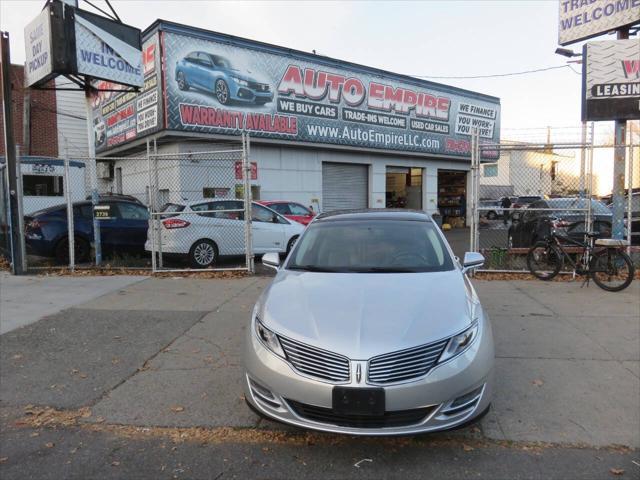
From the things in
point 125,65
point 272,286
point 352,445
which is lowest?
point 352,445

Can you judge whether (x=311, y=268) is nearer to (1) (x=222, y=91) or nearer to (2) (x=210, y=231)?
→ (2) (x=210, y=231)

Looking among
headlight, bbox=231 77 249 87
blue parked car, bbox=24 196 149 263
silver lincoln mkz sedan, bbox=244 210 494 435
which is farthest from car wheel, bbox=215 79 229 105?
silver lincoln mkz sedan, bbox=244 210 494 435

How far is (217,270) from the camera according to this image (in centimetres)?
988

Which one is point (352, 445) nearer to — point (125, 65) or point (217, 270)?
point (217, 270)

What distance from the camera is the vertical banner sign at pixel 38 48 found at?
31.2 ft

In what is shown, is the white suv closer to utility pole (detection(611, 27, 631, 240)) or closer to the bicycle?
the bicycle

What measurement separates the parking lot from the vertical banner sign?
572cm

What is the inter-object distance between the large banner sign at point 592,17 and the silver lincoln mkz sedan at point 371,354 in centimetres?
867

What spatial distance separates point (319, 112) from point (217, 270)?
376 inches

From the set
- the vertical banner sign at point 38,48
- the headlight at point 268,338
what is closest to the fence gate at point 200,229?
the vertical banner sign at point 38,48

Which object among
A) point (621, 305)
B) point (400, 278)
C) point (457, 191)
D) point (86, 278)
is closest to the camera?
point (400, 278)

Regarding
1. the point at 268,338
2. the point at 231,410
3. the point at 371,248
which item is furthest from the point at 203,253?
the point at 268,338

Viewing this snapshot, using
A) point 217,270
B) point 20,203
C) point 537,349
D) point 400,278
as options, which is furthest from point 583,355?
point 20,203

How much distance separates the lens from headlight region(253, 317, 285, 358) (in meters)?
3.25
